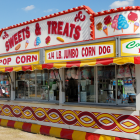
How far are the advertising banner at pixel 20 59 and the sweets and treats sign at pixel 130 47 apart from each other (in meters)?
3.54

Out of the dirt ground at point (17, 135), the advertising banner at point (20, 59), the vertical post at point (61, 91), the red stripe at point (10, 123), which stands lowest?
the dirt ground at point (17, 135)

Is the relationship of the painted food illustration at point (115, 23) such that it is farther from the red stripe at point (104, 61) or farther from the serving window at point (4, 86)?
the serving window at point (4, 86)

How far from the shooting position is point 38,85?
28.8 ft

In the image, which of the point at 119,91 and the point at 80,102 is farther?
the point at 80,102

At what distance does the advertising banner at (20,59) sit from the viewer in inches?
328

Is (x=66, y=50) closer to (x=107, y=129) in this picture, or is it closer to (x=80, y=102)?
(x=80, y=102)

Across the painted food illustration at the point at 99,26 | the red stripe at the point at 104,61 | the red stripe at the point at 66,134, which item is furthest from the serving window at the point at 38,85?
the painted food illustration at the point at 99,26

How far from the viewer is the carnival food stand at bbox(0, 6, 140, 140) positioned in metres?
6.18

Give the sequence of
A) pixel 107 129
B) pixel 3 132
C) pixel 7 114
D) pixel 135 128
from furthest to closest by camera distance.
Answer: pixel 7 114 < pixel 3 132 < pixel 107 129 < pixel 135 128

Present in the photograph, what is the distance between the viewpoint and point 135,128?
6.07 metres

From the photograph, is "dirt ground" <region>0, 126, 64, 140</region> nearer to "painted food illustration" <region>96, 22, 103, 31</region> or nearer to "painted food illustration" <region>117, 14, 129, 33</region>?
"painted food illustration" <region>96, 22, 103, 31</region>

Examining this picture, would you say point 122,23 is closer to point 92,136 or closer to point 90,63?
point 90,63

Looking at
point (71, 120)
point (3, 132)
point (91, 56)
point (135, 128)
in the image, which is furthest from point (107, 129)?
point (3, 132)

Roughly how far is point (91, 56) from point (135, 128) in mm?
2516
